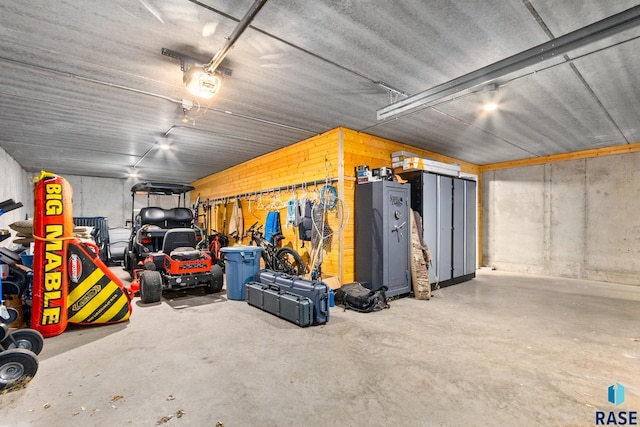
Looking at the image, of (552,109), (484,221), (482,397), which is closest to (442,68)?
(552,109)

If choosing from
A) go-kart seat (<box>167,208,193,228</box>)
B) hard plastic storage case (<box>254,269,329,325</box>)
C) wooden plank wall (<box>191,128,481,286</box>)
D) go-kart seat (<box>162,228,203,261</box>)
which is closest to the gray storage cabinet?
wooden plank wall (<box>191,128,481,286</box>)

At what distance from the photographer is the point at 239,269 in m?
4.75

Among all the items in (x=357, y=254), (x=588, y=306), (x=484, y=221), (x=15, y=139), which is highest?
(x=15, y=139)

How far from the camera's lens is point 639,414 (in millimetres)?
1952

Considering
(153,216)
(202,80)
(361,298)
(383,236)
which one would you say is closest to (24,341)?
(202,80)

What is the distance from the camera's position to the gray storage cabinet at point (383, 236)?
478cm

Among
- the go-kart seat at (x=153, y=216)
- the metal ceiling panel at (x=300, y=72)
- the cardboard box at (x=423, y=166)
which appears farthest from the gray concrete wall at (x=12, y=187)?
the cardboard box at (x=423, y=166)

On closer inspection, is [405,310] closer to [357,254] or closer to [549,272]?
[357,254]

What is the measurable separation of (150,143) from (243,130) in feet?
7.41

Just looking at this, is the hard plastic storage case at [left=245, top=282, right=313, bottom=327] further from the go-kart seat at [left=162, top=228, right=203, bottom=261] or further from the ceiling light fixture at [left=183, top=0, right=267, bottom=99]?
the ceiling light fixture at [left=183, top=0, right=267, bottom=99]

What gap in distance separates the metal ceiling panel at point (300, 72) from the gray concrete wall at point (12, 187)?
1.94 ft

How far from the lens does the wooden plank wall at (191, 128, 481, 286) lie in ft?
16.8

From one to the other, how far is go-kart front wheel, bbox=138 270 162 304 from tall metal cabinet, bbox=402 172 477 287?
458 cm

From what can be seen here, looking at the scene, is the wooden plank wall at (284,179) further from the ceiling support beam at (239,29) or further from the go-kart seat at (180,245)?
the ceiling support beam at (239,29)
